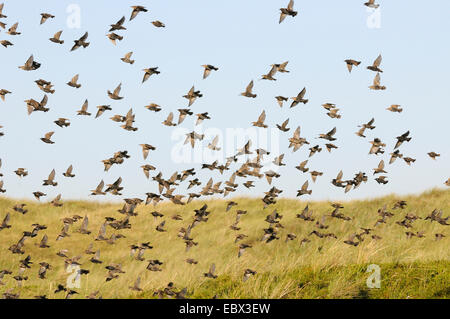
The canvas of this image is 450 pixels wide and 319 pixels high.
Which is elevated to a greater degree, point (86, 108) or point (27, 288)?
point (86, 108)

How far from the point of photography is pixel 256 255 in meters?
27.1

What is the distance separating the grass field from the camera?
768 inches

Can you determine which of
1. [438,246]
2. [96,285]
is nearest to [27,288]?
[96,285]

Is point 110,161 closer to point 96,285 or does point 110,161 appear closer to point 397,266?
point 96,285

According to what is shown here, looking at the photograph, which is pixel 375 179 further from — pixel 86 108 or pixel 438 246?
pixel 86 108

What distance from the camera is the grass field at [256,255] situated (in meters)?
19.5

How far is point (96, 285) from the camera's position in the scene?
22.4 m

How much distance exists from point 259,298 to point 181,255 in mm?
9766

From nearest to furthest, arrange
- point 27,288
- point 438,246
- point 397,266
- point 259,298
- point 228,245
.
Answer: point 259,298 < point 397,266 < point 27,288 < point 438,246 < point 228,245

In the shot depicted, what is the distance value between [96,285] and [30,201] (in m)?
18.3

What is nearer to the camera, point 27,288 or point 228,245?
point 27,288
